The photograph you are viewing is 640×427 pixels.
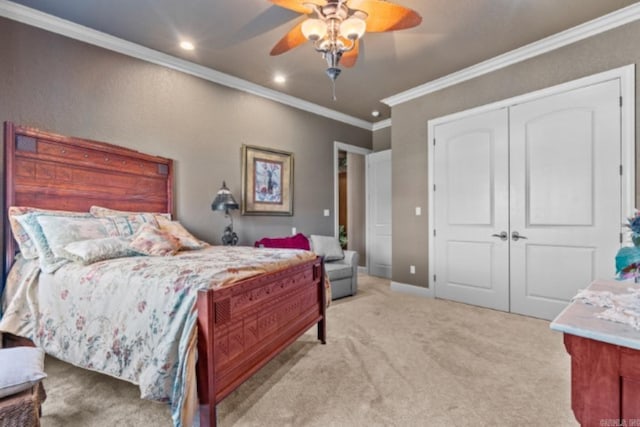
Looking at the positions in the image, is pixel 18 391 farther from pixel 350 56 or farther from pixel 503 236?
pixel 503 236

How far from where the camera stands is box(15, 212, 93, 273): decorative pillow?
2.00 meters

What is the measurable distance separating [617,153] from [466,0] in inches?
74.9

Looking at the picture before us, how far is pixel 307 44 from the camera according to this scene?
10.00ft

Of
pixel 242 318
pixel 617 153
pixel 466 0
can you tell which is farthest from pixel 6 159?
pixel 617 153

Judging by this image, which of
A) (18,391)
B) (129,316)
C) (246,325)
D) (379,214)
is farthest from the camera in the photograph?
(379,214)

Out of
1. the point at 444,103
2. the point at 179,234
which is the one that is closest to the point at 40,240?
the point at 179,234

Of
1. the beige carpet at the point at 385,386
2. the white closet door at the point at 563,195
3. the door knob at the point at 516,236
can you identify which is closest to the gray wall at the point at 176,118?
the beige carpet at the point at 385,386

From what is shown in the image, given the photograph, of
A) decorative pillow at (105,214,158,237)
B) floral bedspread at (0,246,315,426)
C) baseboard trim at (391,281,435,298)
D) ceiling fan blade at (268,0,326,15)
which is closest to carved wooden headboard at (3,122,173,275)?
decorative pillow at (105,214,158,237)

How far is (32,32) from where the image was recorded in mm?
2518

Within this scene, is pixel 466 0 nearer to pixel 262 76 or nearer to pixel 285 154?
pixel 262 76

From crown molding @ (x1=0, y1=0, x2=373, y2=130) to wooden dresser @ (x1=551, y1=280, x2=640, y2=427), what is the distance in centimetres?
383

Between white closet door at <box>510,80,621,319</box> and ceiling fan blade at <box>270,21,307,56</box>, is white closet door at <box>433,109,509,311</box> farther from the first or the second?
ceiling fan blade at <box>270,21,307,56</box>

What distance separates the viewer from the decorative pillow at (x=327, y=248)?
4156mm

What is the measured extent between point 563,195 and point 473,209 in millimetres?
867
